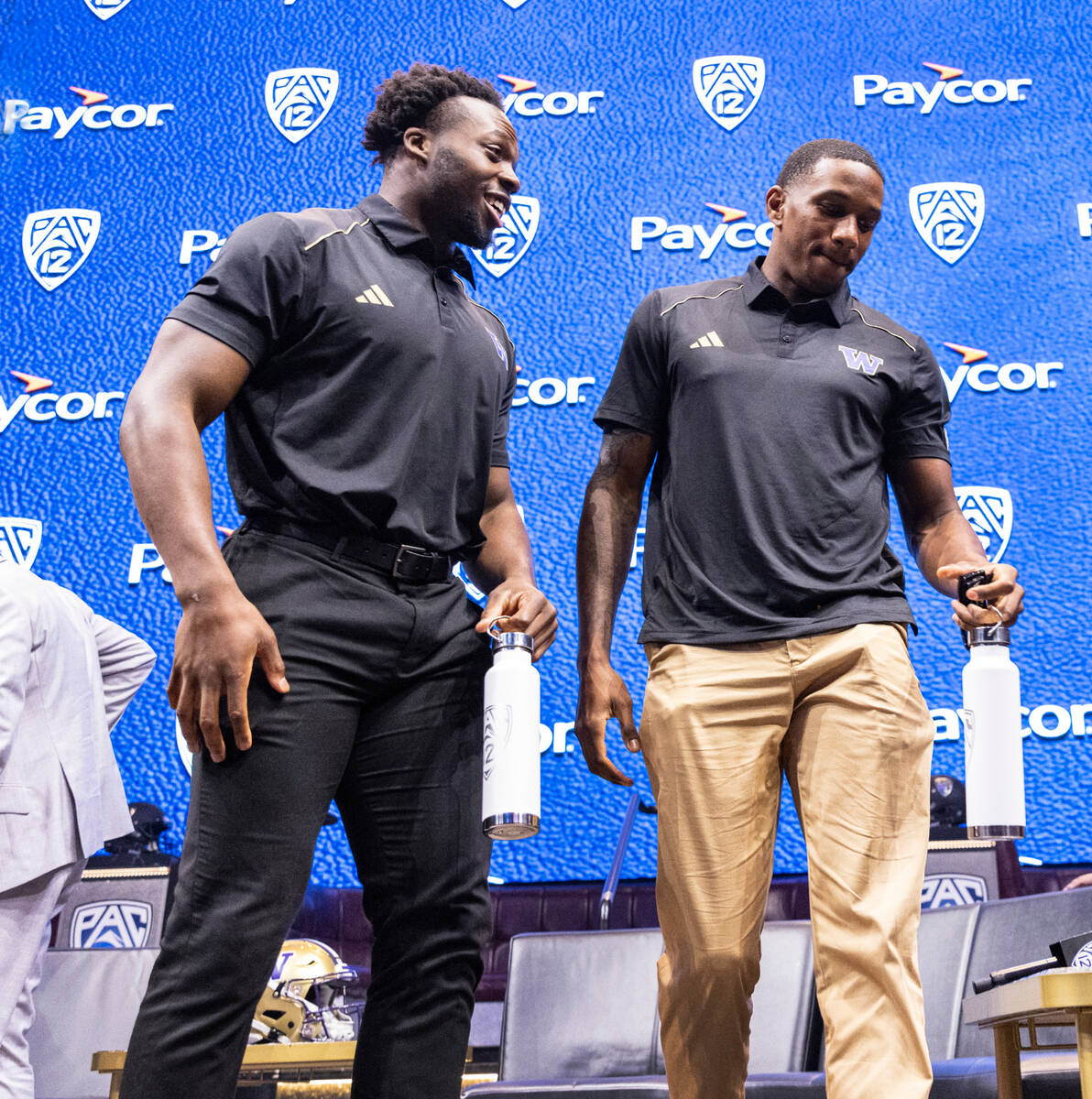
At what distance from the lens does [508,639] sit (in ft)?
5.42

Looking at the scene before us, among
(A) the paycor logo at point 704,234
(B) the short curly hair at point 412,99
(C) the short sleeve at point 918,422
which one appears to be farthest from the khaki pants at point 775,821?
(A) the paycor logo at point 704,234

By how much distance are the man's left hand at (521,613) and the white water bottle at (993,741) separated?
22.1 inches

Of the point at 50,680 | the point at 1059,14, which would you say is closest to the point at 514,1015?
the point at 50,680

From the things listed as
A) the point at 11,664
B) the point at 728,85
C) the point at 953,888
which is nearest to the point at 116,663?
the point at 11,664

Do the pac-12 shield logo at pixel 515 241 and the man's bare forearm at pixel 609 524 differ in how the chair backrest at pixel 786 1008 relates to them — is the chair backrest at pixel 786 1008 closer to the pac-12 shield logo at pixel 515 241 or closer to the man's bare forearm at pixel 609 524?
the man's bare forearm at pixel 609 524

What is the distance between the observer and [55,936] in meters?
4.75

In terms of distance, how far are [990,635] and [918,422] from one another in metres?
0.40

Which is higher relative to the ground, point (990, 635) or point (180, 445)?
point (180, 445)

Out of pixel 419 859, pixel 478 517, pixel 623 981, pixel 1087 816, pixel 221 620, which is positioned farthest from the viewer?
pixel 1087 816

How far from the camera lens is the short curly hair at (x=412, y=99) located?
1.95 meters

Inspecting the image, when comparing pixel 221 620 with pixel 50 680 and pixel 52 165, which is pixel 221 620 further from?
pixel 52 165

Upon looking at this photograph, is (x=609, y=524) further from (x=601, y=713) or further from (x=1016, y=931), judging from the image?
(x=1016, y=931)

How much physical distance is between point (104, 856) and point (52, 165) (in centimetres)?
290

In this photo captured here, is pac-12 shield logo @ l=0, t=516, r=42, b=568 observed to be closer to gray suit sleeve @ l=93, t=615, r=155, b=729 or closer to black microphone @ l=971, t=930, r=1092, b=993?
gray suit sleeve @ l=93, t=615, r=155, b=729
